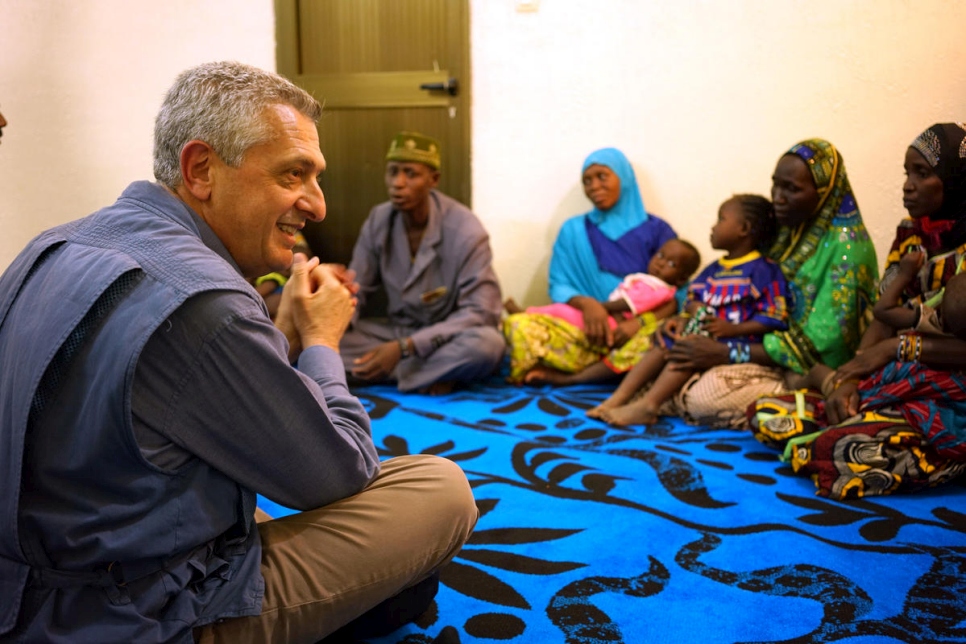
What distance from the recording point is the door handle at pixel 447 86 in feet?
16.0

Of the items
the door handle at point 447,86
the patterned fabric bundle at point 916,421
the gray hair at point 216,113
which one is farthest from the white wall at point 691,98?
the gray hair at point 216,113

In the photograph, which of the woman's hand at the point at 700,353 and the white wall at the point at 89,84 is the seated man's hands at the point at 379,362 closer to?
the woman's hand at the point at 700,353

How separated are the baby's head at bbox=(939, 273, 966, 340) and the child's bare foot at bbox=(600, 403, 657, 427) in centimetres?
129

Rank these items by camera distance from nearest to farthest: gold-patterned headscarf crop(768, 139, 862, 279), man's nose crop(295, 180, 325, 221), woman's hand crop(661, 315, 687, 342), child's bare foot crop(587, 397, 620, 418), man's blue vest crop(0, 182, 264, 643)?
man's blue vest crop(0, 182, 264, 643)
man's nose crop(295, 180, 325, 221)
gold-patterned headscarf crop(768, 139, 862, 279)
child's bare foot crop(587, 397, 620, 418)
woman's hand crop(661, 315, 687, 342)

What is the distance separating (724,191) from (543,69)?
1355mm

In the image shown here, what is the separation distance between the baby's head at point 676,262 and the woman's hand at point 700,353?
31.5 inches

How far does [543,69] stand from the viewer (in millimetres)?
4801

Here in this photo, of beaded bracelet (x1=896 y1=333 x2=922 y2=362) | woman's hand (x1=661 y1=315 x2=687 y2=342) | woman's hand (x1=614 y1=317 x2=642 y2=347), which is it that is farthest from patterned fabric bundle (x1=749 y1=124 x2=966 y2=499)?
woman's hand (x1=614 y1=317 x2=642 y2=347)

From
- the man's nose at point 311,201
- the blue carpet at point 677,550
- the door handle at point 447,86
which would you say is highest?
the door handle at point 447,86

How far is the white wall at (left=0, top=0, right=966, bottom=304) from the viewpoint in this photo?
4.23 meters

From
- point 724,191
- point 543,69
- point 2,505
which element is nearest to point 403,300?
point 543,69

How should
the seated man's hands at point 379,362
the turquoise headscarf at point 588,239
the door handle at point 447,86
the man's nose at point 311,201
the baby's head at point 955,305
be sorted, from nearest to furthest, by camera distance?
the man's nose at point 311,201 → the baby's head at point 955,305 → the seated man's hands at point 379,362 → the turquoise headscarf at point 588,239 → the door handle at point 447,86

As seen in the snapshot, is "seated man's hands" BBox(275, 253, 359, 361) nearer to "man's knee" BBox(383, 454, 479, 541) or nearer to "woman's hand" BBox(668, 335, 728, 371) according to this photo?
"man's knee" BBox(383, 454, 479, 541)

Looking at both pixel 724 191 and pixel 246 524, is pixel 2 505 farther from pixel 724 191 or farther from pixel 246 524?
pixel 724 191
